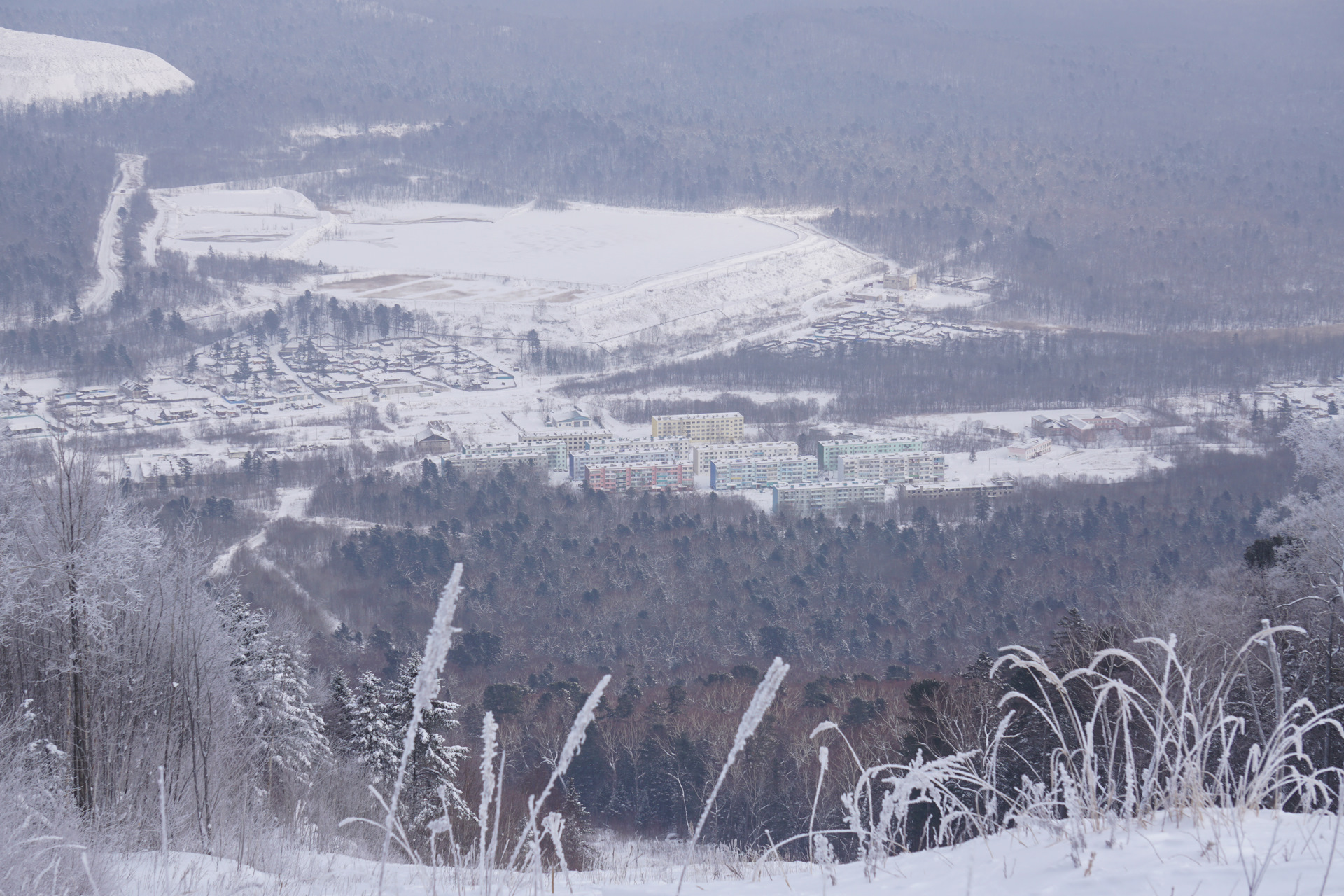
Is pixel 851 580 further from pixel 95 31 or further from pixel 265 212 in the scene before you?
pixel 95 31

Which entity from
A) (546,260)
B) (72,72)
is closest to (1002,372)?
(546,260)

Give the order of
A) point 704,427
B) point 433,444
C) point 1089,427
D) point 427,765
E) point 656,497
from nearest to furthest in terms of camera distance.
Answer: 1. point 427,765
2. point 656,497
3. point 433,444
4. point 704,427
5. point 1089,427

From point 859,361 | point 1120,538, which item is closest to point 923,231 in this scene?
point 859,361

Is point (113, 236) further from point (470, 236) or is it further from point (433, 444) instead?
point (433, 444)

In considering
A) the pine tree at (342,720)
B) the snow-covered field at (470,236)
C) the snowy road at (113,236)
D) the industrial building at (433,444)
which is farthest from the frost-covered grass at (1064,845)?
the snowy road at (113,236)

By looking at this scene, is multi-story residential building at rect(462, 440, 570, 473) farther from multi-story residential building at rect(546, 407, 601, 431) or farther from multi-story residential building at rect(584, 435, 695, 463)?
multi-story residential building at rect(546, 407, 601, 431)

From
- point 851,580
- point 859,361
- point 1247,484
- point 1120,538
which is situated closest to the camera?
point 851,580
